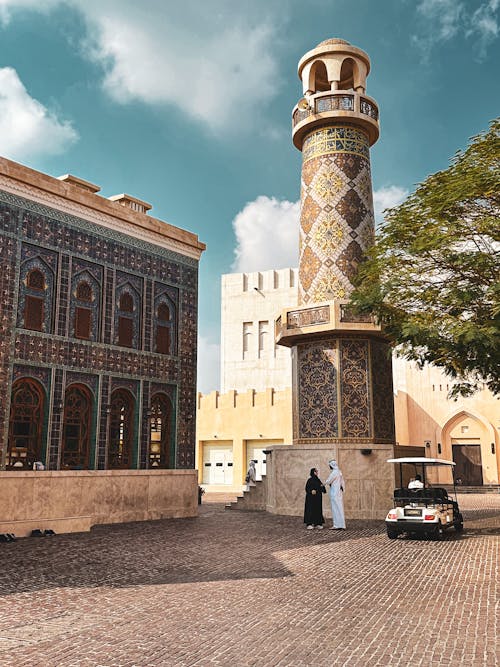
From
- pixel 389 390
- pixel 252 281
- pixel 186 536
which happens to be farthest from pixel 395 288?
pixel 252 281

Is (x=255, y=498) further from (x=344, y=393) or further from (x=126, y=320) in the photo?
(x=126, y=320)

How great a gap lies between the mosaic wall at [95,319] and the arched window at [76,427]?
198 mm

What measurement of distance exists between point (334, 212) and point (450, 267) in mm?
6324

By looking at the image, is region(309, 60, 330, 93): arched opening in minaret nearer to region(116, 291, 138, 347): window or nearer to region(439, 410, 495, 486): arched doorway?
region(116, 291, 138, 347): window

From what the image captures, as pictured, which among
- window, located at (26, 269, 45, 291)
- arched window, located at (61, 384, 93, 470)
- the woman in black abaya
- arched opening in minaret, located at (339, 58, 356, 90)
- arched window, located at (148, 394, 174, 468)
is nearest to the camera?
the woman in black abaya

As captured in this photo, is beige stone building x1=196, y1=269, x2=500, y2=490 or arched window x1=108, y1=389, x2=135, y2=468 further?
beige stone building x1=196, y1=269, x2=500, y2=490

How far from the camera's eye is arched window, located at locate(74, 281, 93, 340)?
15516 millimetres

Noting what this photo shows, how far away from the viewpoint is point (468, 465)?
31969 millimetres

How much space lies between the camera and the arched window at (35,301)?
47.4 ft

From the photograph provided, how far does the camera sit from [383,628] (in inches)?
230

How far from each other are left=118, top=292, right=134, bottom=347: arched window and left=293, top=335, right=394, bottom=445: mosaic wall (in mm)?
4900

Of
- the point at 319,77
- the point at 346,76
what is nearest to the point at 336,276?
the point at 319,77

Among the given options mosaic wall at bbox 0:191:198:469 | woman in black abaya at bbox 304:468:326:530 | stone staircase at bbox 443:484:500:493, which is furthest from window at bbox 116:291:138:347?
stone staircase at bbox 443:484:500:493

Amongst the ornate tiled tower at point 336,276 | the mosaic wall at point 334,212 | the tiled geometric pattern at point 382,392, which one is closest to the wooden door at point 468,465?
the tiled geometric pattern at point 382,392
